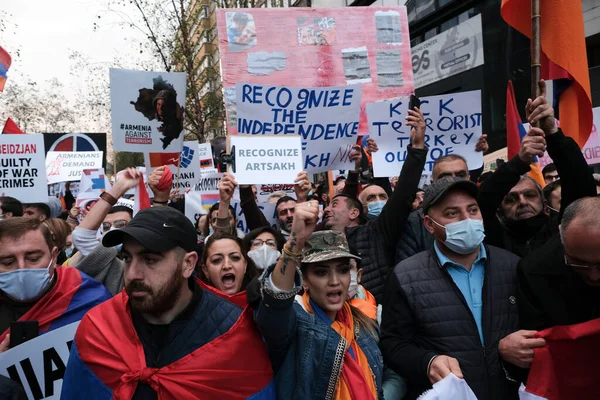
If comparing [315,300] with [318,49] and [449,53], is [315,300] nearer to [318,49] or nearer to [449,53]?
[318,49]

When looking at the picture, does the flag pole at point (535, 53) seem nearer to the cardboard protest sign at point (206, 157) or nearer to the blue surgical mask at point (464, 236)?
the blue surgical mask at point (464, 236)

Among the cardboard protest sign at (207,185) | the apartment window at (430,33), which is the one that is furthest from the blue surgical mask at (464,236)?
the apartment window at (430,33)

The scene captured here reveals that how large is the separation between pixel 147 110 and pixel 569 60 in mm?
4011

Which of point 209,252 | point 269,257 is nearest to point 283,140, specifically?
point 269,257

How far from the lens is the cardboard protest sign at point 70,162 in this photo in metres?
10.9

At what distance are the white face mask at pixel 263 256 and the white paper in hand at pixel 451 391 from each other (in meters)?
2.01

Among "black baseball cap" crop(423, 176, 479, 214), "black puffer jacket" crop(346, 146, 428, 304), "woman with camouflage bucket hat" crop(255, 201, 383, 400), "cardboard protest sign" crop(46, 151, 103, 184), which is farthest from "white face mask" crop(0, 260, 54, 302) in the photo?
"cardboard protest sign" crop(46, 151, 103, 184)

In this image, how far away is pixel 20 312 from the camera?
302cm

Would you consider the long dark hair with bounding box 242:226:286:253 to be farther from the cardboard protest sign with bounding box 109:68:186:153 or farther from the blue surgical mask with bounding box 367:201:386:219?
the cardboard protest sign with bounding box 109:68:186:153

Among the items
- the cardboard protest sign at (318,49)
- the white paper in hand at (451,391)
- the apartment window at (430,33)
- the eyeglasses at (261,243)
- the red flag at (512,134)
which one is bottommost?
the white paper in hand at (451,391)

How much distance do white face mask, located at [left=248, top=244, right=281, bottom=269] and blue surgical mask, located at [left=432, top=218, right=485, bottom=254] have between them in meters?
1.61

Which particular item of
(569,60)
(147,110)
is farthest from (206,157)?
(569,60)

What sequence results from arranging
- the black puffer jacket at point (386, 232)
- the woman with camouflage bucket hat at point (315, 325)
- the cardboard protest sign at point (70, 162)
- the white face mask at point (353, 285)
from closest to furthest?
the woman with camouflage bucket hat at point (315, 325)
the white face mask at point (353, 285)
the black puffer jacket at point (386, 232)
the cardboard protest sign at point (70, 162)

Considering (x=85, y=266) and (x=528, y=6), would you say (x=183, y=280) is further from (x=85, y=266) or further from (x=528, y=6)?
(x=528, y=6)
